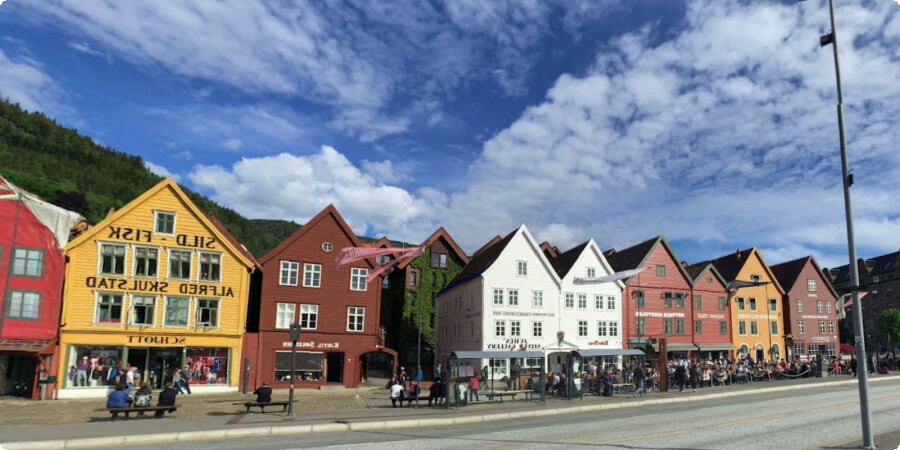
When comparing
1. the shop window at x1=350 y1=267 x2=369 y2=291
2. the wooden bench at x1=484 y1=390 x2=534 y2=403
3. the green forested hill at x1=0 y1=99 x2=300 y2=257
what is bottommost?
the wooden bench at x1=484 y1=390 x2=534 y2=403

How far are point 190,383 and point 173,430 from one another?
694 inches

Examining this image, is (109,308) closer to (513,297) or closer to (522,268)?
(513,297)

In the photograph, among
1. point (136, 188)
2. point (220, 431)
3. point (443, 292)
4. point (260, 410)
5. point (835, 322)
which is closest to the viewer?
point (220, 431)

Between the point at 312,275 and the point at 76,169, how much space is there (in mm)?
112565

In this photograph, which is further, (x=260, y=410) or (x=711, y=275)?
(x=711, y=275)

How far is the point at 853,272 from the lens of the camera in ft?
42.9

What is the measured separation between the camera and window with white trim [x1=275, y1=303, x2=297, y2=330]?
37.6 metres

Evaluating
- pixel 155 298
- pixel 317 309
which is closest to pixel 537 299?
pixel 317 309

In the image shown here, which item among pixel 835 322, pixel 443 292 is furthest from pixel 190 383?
pixel 835 322

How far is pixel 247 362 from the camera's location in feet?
114

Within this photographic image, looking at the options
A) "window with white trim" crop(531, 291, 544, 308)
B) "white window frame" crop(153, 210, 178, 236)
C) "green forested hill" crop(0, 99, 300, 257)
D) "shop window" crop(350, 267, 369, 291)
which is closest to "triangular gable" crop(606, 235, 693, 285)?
"window with white trim" crop(531, 291, 544, 308)

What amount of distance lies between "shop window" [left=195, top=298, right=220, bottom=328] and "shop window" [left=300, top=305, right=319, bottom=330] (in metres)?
5.34

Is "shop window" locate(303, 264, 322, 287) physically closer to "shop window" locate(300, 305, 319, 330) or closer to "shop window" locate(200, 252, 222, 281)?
"shop window" locate(300, 305, 319, 330)

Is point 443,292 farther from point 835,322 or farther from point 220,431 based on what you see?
point 835,322
